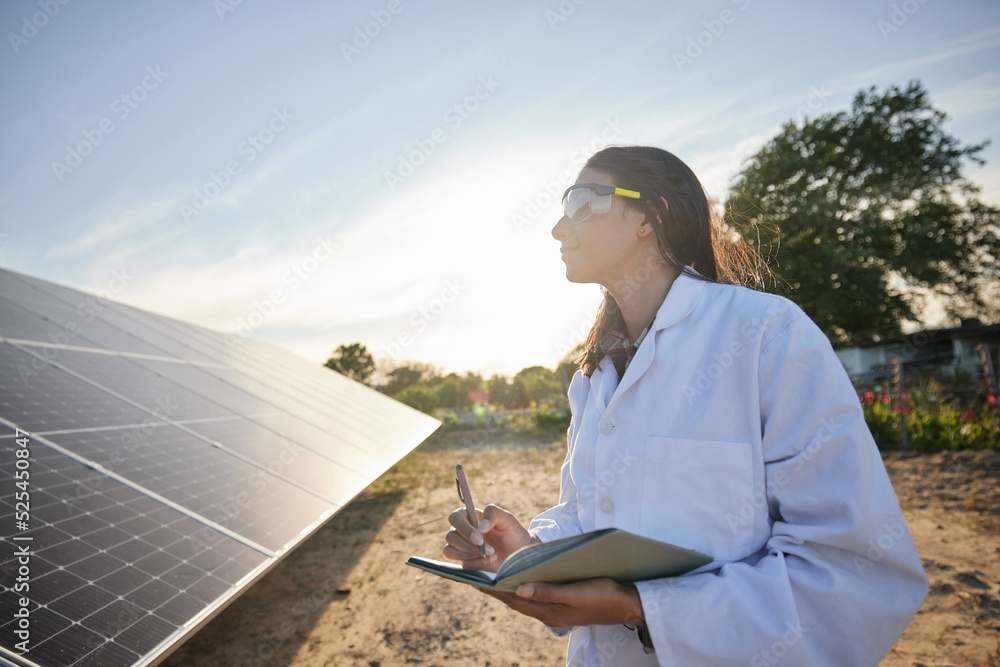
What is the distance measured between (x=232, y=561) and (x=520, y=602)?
235 centimetres

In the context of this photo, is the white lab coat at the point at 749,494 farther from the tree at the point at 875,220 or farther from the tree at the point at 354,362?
the tree at the point at 354,362

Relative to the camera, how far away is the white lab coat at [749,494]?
3.73 feet

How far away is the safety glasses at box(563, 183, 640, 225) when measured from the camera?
177cm

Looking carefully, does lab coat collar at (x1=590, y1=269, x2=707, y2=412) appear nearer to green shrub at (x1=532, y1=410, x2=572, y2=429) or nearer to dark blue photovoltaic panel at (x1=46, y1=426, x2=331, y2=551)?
dark blue photovoltaic panel at (x1=46, y1=426, x2=331, y2=551)

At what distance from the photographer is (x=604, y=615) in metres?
1.23

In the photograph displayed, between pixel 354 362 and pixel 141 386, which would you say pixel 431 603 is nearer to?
pixel 141 386

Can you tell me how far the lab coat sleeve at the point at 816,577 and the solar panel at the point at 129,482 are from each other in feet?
→ 6.91

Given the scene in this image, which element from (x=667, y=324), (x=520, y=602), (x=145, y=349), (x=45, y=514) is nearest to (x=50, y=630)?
(x=45, y=514)

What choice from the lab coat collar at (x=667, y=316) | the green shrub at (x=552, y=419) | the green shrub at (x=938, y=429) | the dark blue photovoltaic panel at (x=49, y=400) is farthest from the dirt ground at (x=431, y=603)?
the green shrub at (x=552, y=419)

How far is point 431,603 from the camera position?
180 inches

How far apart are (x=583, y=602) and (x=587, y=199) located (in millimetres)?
1248

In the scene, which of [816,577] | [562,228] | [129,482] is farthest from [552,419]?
[816,577]

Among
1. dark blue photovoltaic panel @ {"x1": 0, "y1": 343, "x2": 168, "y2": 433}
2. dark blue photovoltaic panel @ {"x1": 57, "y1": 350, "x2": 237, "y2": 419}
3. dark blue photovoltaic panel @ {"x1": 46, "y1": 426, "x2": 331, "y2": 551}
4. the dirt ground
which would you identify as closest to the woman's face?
dark blue photovoltaic panel @ {"x1": 46, "y1": 426, "x2": 331, "y2": 551}

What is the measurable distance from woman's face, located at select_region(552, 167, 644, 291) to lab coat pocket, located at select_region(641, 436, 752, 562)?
0.65 meters
